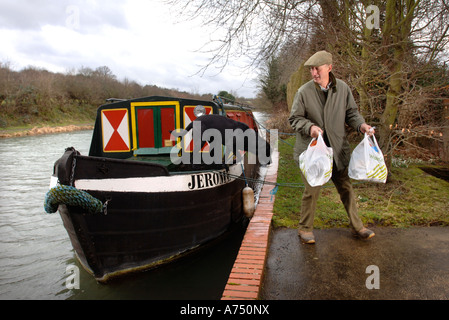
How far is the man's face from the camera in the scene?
3496mm

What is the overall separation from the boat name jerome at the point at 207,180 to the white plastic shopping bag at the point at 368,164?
2004 millimetres

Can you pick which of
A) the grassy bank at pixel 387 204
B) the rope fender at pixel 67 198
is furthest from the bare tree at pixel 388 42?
the rope fender at pixel 67 198

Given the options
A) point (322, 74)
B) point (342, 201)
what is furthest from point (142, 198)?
point (322, 74)

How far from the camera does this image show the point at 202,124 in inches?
185

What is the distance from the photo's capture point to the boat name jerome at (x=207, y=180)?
4689 millimetres

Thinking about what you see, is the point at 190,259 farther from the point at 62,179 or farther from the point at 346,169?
the point at 346,169

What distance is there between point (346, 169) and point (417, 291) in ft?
4.49

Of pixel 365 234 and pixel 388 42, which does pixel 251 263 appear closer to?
pixel 365 234

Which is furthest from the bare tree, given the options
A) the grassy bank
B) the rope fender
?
the rope fender

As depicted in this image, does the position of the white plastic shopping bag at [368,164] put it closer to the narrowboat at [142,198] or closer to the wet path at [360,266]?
the wet path at [360,266]

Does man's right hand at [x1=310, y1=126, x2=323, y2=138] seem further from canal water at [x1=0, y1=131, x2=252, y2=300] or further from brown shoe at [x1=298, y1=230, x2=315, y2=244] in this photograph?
canal water at [x1=0, y1=131, x2=252, y2=300]

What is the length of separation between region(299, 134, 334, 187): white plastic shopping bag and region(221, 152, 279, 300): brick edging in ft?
2.88

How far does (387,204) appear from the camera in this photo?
16.3 ft

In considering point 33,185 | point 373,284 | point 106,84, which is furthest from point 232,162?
point 106,84
